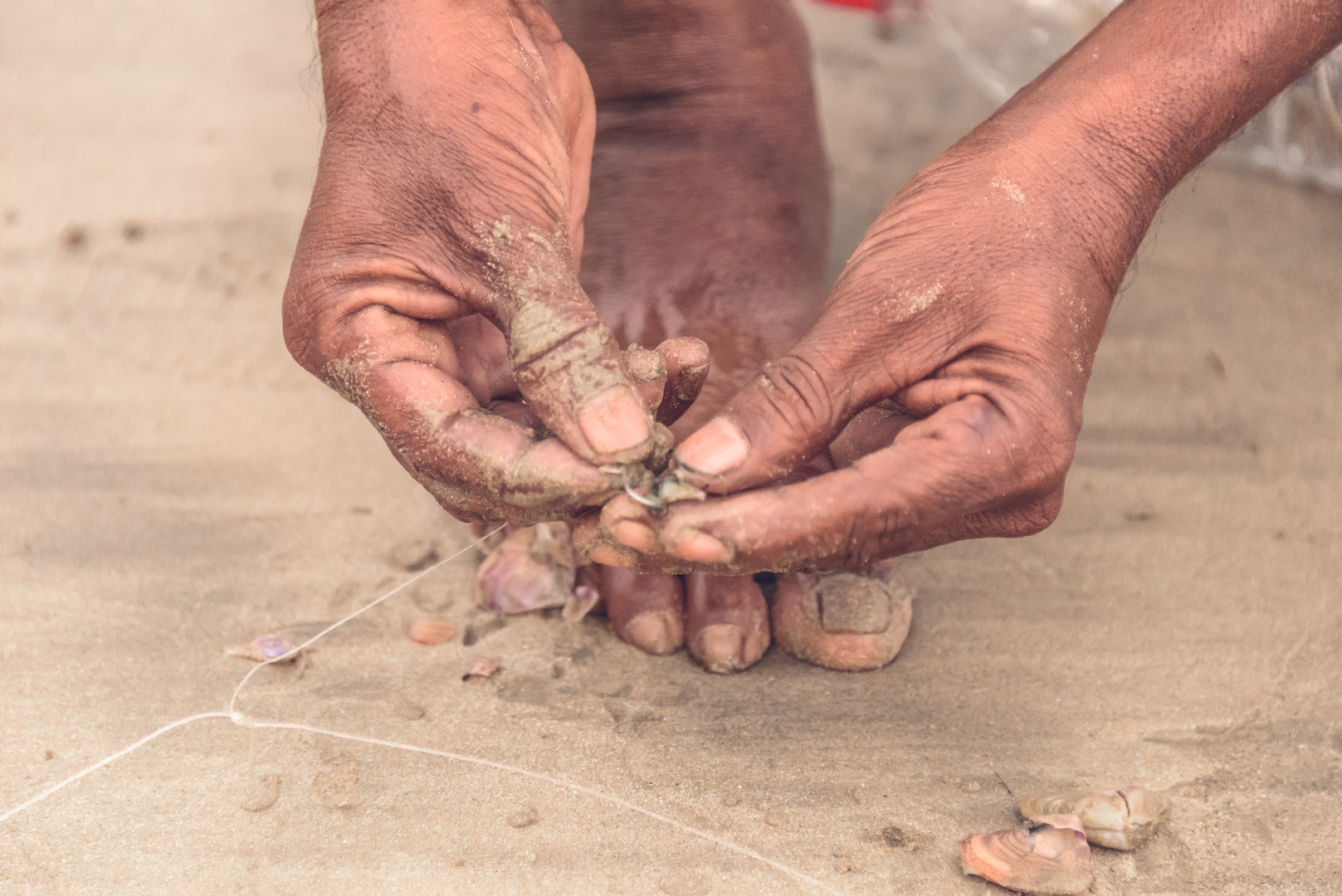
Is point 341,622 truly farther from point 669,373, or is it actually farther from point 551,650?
point 669,373

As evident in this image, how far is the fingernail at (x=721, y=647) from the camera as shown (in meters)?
1.55

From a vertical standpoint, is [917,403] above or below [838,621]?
above

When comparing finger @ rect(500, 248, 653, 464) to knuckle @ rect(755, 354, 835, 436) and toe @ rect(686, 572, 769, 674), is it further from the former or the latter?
toe @ rect(686, 572, 769, 674)

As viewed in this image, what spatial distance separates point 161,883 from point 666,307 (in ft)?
4.04

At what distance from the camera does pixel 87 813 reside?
1.33m

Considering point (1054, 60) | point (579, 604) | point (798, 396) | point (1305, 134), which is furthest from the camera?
point (1054, 60)

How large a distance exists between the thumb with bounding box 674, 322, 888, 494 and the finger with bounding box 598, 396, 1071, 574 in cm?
5

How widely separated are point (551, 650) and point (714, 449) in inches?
21.1

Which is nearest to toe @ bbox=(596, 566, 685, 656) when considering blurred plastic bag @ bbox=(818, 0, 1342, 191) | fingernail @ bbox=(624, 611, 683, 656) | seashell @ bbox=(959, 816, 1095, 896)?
fingernail @ bbox=(624, 611, 683, 656)

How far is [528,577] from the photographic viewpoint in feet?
5.46

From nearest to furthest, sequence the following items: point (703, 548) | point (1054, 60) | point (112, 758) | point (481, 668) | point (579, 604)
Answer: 1. point (703, 548)
2. point (112, 758)
3. point (481, 668)
4. point (579, 604)
5. point (1054, 60)

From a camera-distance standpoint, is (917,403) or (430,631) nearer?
(917,403)

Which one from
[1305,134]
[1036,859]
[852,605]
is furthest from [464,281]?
[1305,134]

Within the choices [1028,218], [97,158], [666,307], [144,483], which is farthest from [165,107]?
[1028,218]
